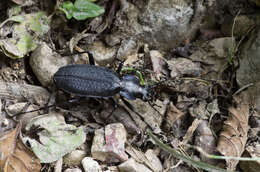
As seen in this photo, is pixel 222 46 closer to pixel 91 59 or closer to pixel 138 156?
pixel 91 59

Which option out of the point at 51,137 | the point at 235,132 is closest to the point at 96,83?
the point at 51,137

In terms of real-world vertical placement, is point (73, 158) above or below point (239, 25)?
below

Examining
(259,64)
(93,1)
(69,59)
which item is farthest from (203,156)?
(93,1)

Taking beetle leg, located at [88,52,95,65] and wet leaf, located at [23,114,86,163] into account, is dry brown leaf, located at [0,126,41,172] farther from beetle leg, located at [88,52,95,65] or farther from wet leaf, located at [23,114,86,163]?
beetle leg, located at [88,52,95,65]

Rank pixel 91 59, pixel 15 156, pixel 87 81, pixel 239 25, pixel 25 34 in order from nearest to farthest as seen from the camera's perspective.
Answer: pixel 15 156, pixel 87 81, pixel 25 34, pixel 91 59, pixel 239 25

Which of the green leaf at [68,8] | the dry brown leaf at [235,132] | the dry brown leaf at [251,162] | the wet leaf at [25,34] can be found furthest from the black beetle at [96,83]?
the dry brown leaf at [251,162]

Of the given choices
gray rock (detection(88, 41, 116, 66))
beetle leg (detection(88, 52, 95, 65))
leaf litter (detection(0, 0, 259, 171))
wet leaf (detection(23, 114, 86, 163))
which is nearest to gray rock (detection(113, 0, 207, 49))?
leaf litter (detection(0, 0, 259, 171))

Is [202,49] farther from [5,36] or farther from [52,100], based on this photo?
[5,36]
